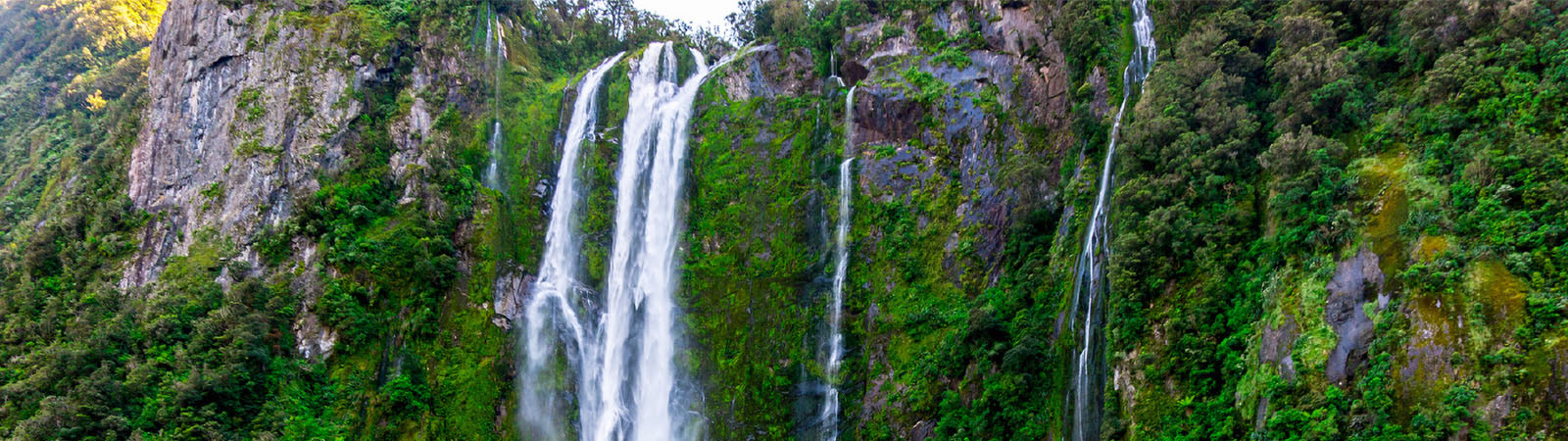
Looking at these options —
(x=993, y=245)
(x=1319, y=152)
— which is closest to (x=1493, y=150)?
(x=1319, y=152)

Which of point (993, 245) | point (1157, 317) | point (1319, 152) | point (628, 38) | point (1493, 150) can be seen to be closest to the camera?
point (1493, 150)

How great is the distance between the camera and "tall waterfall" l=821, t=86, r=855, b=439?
20.6m

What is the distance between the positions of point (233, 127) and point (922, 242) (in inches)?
827

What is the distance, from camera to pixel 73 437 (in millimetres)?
18062

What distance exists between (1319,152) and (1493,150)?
2363 millimetres

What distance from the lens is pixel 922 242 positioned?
71.2 ft

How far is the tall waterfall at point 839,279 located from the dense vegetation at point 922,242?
0.37 metres

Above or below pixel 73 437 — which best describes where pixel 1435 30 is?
above

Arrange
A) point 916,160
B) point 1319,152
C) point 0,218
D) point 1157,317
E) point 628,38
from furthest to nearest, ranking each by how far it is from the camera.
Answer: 1. point 628,38
2. point 0,218
3. point 916,160
4. point 1157,317
5. point 1319,152

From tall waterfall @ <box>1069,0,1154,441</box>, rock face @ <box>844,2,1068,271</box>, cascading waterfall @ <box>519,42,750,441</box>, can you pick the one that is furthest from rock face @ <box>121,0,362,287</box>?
tall waterfall @ <box>1069,0,1154,441</box>

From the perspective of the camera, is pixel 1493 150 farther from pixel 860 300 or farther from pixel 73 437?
pixel 73 437

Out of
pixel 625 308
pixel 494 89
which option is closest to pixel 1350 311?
pixel 625 308

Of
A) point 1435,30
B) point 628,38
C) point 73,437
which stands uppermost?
point 628,38

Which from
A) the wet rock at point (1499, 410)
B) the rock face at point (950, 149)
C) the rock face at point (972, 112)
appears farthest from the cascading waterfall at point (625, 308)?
the wet rock at point (1499, 410)
